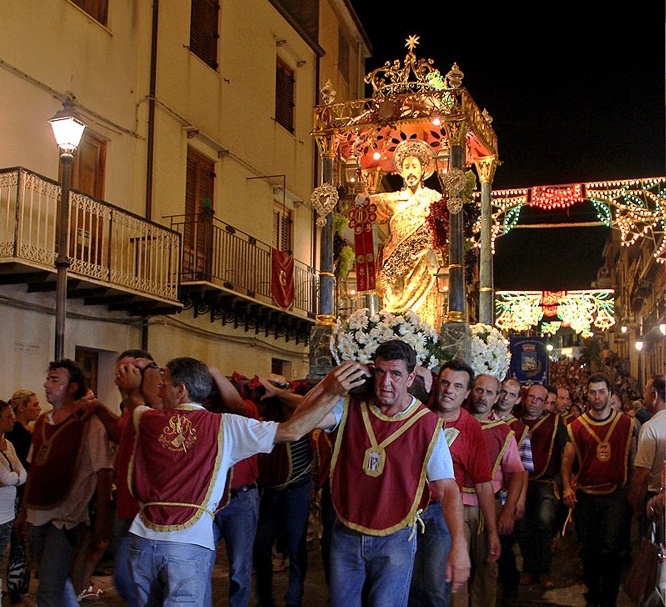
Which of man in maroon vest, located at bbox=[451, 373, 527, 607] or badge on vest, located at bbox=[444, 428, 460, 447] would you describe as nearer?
badge on vest, located at bbox=[444, 428, 460, 447]

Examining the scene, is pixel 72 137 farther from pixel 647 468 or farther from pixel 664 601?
pixel 664 601

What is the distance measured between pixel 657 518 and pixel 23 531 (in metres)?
4.47

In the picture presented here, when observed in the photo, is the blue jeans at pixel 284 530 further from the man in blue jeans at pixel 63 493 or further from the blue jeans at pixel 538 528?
the blue jeans at pixel 538 528

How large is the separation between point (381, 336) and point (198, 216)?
996cm

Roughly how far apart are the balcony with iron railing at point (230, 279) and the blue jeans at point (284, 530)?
9.54 meters

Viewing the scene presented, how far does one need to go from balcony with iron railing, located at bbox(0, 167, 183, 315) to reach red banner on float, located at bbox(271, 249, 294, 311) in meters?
3.29

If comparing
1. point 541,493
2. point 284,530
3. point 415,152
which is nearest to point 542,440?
point 541,493

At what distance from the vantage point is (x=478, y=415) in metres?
6.98

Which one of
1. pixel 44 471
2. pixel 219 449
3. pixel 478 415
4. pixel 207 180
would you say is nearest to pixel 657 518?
pixel 478 415

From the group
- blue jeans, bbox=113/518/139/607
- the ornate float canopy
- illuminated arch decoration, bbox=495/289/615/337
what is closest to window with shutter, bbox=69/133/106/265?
the ornate float canopy

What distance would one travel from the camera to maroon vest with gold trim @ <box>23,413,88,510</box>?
5.51 m

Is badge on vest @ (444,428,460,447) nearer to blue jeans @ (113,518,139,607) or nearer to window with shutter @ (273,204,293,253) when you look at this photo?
blue jeans @ (113,518,139,607)

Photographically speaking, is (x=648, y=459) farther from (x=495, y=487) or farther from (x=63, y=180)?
(x=63, y=180)

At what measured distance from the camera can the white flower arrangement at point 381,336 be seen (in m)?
8.45
